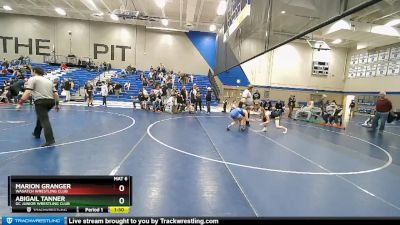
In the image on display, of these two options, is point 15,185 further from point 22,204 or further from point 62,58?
point 62,58

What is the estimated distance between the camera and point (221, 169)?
4.75 m

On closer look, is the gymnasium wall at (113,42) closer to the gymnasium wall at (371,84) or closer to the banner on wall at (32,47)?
the banner on wall at (32,47)

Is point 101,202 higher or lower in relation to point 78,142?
higher

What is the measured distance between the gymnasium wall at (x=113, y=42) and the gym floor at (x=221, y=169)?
22083 mm

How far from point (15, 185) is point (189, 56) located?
29302 millimetres

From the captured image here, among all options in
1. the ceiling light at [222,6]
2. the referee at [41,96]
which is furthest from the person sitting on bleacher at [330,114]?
the referee at [41,96]

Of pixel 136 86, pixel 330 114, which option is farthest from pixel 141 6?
pixel 330 114

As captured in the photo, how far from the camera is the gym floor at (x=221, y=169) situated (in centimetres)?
333

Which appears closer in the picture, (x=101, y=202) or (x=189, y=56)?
(x=101, y=202)

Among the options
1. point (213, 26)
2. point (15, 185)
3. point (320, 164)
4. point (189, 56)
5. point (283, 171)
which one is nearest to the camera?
point (15, 185)

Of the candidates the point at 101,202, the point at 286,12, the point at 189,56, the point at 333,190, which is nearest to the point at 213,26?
the point at 189,56

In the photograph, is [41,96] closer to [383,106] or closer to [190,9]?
[383,106]

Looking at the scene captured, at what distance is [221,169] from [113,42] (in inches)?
1065

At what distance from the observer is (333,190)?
4035 millimetres
